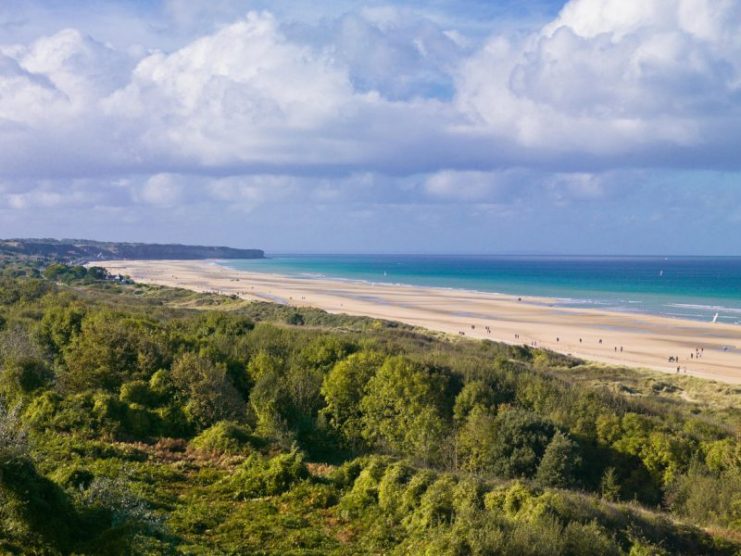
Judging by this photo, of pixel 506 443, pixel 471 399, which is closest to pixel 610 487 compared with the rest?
pixel 506 443

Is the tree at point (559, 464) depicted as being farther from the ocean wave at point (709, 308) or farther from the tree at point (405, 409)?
the ocean wave at point (709, 308)

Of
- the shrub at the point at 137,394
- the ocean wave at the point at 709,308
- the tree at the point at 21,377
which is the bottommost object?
the shrub at the point at 137,394

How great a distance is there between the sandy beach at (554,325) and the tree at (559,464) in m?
26.7

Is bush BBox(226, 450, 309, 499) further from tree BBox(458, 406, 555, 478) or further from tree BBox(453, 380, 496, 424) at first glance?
tree BBox(453, 380, 496, 424)

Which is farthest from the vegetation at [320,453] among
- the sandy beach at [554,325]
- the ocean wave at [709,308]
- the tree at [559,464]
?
the ocean wave at [709,308]

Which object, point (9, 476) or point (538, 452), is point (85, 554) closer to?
point (9, 476)

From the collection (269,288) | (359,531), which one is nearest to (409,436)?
(359,531)

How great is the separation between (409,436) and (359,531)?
614cm

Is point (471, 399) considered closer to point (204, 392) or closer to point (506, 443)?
point (506, 443)

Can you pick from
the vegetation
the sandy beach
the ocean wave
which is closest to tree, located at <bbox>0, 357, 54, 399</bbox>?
the vegetation

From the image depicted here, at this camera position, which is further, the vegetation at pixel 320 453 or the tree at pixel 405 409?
the tree at pixel 405 409

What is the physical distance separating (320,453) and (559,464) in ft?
19.3

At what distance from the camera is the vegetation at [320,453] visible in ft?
27.3

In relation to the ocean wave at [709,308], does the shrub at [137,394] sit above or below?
below
